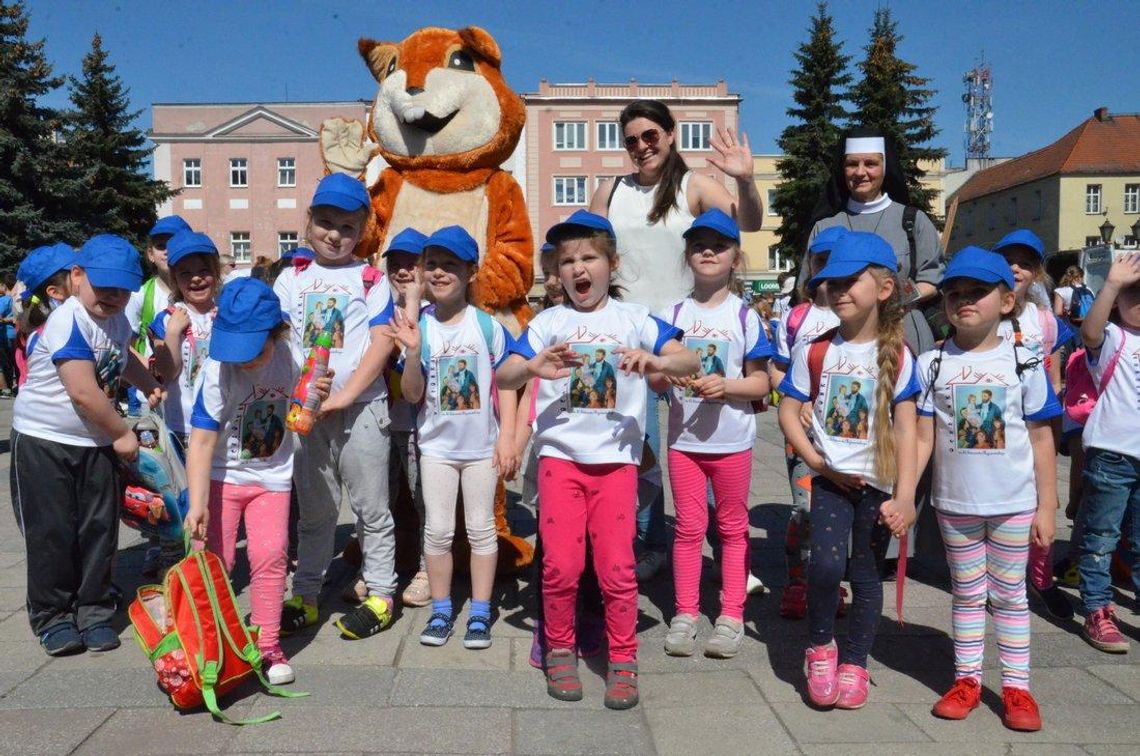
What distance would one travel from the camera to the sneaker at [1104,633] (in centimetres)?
385

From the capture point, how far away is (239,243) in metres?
45.2

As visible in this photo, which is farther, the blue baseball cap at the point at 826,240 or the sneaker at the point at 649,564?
the sneaker at the point at 649,564

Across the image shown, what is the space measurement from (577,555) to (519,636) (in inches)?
30.7

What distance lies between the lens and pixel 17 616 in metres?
4.34

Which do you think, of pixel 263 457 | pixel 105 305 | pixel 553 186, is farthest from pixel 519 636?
pixel 553 186

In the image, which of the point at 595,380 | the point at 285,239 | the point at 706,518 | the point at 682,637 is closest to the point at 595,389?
the point at 595,380

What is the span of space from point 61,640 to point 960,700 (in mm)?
3419

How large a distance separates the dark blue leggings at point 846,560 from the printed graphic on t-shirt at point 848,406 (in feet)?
0.63

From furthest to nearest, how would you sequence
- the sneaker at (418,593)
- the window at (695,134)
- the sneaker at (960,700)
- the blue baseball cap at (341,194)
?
the window at (695,134)
the sneaker at (418,593)
the blue baseball cap at (341,194)
the sneaker at (960,700)

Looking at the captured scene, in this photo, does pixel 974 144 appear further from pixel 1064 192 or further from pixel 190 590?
pixel 190 590

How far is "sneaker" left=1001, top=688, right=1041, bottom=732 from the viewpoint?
3.10 meters

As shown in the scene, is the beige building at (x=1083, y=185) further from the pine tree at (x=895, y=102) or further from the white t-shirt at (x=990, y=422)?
the white t-shirt at (x=990, y=422)

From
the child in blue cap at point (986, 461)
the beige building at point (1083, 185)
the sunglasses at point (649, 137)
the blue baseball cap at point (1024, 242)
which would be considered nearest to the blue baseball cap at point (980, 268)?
the child in blue cap at point (986, 461)

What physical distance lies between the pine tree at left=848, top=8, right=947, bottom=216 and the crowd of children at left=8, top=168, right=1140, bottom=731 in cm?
2828
